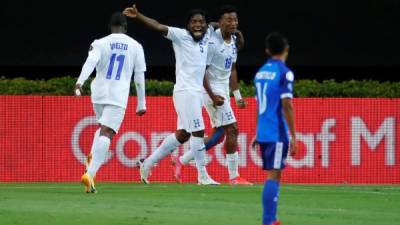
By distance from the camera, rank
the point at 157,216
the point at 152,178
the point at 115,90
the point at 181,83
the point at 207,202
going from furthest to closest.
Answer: the point at 152,178, the point at 181,83, the point at 115,90, the point at 207,202, the point at 157,216

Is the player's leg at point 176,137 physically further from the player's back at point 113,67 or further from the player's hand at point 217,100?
the player's back at point 113,67

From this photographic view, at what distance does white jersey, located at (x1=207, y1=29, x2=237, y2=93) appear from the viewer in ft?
55.9

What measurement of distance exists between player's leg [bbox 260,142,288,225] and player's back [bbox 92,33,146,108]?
4223mm

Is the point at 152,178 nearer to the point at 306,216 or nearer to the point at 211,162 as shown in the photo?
the point at 211,162

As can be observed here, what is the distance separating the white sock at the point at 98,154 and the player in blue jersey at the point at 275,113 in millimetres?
3946

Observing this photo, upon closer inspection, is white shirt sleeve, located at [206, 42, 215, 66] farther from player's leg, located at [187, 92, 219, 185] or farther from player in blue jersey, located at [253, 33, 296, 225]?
player in blue jersey, located at [253, 33, 296, 225]

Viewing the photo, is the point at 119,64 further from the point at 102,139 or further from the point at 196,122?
the point at 196,122

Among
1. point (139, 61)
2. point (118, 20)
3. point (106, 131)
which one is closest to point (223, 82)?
point (139, 61)

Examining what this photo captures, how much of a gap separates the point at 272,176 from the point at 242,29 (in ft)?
44.4

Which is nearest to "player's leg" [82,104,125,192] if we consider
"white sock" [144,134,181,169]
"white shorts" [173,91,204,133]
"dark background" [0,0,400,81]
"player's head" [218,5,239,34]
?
"white shorts" [173,91,204,133]

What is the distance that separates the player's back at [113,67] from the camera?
15.5 m

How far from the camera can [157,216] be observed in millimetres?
12562

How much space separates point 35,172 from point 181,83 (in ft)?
14.9

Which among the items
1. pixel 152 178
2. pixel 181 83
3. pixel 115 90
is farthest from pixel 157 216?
pixel 152 178
